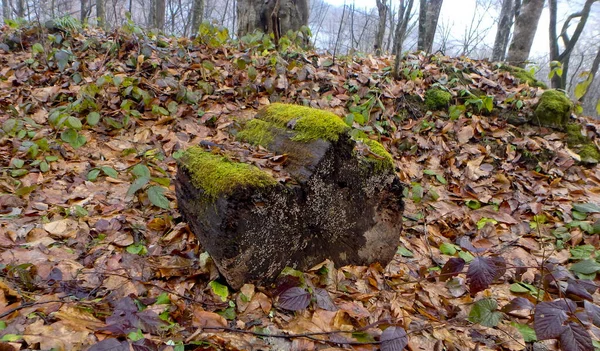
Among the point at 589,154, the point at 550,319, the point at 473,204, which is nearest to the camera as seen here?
the point at 550,319

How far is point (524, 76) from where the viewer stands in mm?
5672

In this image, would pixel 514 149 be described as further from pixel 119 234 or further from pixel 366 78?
pixel 119 234

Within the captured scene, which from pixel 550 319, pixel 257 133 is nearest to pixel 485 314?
pixel 550 319

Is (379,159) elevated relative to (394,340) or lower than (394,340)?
elevated

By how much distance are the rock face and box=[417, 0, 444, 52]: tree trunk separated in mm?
5934

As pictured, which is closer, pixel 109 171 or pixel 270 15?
pixel 109 171

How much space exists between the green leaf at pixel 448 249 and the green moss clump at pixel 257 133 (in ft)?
5.45

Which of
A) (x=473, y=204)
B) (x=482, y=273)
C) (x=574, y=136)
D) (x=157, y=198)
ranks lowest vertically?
(x=473, y=204)

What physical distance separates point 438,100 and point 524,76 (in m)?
1.90

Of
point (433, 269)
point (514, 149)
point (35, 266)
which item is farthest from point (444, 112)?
point (35, 266)

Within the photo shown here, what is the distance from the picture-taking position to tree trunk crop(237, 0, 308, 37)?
21.5 ft

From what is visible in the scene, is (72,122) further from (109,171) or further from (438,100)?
(438,100)

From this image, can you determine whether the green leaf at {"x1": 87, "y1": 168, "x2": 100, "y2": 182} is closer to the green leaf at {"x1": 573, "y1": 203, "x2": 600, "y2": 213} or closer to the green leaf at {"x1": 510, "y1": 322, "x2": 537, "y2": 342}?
the green leaf at {"x1": 510, "y1": 322, "x2": 537, "y2": 342}

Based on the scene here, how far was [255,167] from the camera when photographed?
90.0 inches
